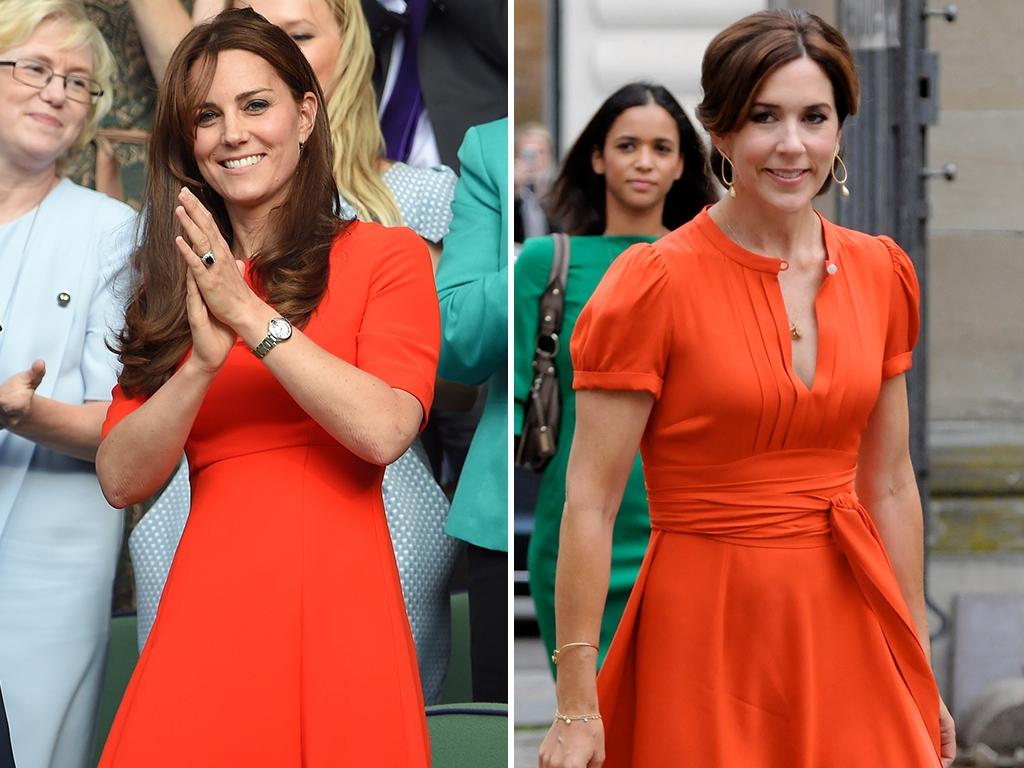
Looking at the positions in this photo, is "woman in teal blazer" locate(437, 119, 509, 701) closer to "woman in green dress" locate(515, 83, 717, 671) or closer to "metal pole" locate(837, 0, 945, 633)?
"woman in green dress" locate(515, 83, 717, 671)

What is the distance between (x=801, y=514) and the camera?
3.24 meters

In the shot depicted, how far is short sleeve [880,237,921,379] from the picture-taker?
3396 millimetres

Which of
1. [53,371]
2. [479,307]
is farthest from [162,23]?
[479,307]

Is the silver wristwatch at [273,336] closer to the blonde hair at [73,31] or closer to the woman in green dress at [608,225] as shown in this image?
the blonde hair at [73,31]

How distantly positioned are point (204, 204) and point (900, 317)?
1256 millimetres

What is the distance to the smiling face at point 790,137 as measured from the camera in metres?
3.22

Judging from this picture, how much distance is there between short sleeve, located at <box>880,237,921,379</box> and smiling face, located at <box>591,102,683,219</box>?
171 cm

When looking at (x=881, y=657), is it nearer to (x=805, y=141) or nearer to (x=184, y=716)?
(x=805, y=141)

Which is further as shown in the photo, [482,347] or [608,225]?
[608,225]

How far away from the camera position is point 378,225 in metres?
3.35

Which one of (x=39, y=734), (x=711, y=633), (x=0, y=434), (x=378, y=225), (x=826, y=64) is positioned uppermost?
(x=826, y=64)

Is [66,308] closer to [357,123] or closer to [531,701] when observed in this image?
[357,123]

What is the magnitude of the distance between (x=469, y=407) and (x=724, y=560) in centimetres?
70

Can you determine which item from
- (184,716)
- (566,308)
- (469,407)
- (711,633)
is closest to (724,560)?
(711,633)
